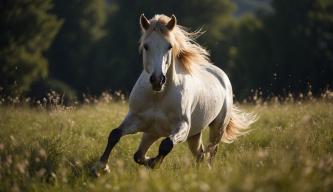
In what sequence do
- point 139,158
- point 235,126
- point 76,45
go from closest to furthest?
1. point 139,158
2. point 235,126
3. point 76,45

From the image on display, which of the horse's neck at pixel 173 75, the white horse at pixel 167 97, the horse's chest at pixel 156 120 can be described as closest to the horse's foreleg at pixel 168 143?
the white horse at pixel 167 97

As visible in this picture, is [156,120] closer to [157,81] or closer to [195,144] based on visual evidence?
[157,81]

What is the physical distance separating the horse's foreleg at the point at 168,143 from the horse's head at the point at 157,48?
0.74 m

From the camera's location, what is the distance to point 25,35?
3192 centimetres

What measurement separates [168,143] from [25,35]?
86.5ft

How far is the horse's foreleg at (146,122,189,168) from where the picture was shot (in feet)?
22.8

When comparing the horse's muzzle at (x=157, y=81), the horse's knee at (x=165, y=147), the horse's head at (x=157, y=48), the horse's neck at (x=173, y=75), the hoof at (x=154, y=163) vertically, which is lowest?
the hoof at (x=154, y=163)

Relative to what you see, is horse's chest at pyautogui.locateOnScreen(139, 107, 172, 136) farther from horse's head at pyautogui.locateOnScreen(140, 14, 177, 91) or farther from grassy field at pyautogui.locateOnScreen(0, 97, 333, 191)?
horse's head at pyautogui.locateOnScreen(140, 14, 177, 91)

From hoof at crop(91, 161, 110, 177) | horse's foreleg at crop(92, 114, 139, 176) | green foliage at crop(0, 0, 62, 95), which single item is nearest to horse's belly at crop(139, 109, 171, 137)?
horse's foreleg at crop(92, 114, 139, 176)

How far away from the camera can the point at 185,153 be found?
930 cm

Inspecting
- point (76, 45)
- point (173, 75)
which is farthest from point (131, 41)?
point (173, 75)

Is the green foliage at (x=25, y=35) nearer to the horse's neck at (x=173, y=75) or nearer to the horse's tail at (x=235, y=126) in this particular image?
the horse's tail at (x=235, y=126)

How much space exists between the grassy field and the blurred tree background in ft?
57.3

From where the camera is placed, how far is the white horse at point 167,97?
6969 millimetres
